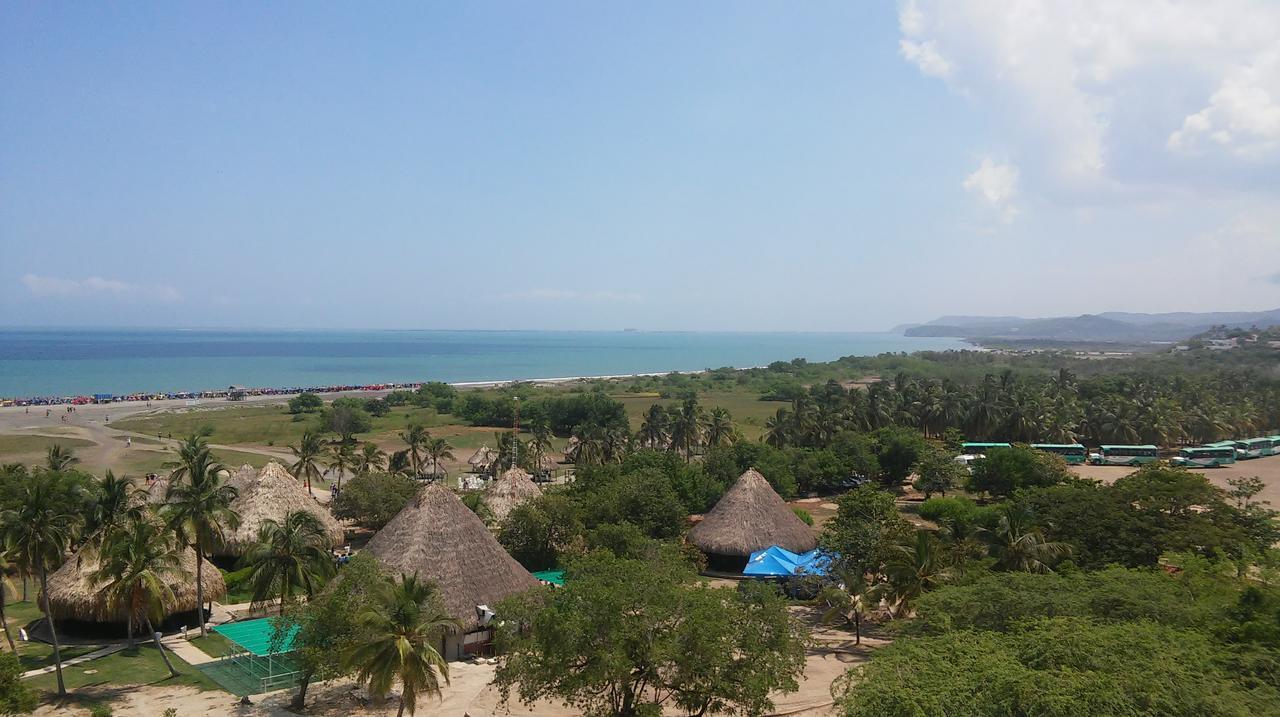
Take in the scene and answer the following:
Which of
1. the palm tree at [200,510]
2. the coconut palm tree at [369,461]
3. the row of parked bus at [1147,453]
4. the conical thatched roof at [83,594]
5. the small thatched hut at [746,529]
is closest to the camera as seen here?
the palm tree at [200,510]

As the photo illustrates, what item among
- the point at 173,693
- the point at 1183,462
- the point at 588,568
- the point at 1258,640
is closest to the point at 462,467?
the point at 173,693

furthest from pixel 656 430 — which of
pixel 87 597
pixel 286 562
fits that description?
pixel 87 597

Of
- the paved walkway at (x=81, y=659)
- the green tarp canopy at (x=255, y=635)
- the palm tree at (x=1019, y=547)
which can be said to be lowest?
the paved walkway at (x=81, y=659)

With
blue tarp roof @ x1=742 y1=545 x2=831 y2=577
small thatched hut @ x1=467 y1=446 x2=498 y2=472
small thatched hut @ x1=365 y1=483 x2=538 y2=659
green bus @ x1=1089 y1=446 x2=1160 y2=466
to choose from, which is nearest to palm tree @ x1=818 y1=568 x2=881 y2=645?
blue tarp roof @ x1=742 y1=545 x2=831 y2=577

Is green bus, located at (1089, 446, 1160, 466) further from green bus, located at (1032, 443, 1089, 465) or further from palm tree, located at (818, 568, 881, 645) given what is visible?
palm tree, located at (818, 568, 881, 645)

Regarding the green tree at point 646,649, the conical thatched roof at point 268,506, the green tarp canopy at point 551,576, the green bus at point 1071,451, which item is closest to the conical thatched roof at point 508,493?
the green tarp canopy at point 551,576

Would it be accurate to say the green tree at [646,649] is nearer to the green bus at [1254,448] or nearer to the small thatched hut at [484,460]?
the small thatched hut at [484,460]
